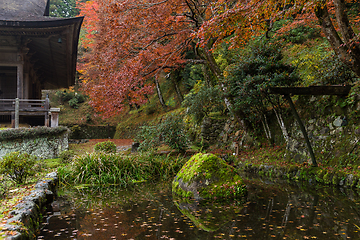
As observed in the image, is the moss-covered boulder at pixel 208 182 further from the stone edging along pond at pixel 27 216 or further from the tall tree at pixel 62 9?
the tall tree at pixel 62 9

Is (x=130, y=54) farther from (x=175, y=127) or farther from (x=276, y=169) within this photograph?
(x=276, y=169)

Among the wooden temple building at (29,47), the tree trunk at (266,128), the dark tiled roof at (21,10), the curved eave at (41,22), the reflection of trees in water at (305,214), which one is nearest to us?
the reflection of trees in water at (305,214)

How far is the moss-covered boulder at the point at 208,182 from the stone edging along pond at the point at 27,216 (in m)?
2.86

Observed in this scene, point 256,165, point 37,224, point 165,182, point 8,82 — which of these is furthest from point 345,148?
point 8,82

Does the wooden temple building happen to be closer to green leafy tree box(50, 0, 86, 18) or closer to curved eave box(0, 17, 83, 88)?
curved eave box(0, 17, 83, 88)

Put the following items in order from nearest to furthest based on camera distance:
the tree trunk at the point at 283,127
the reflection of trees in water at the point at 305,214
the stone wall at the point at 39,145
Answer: the reflection of trees in water at the point at 305,214 → the tree trunk at the point at 283,127 → the stone wall at the point at 39,145

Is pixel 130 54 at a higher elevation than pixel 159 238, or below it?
higher

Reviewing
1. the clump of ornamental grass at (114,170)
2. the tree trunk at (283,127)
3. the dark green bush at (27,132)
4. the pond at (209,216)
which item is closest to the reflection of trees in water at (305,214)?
the pond at (209,216)

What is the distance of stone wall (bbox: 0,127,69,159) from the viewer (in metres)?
11.1

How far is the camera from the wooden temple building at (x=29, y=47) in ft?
33.6

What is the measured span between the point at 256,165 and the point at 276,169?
87 centimetres

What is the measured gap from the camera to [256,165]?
29.4 ft

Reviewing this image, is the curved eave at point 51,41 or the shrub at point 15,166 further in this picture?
the curved eave at point 51,41

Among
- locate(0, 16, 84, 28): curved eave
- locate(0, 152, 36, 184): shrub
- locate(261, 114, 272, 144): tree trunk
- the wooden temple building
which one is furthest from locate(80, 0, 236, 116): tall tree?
locate(0, 152, 36, 184): shrub
